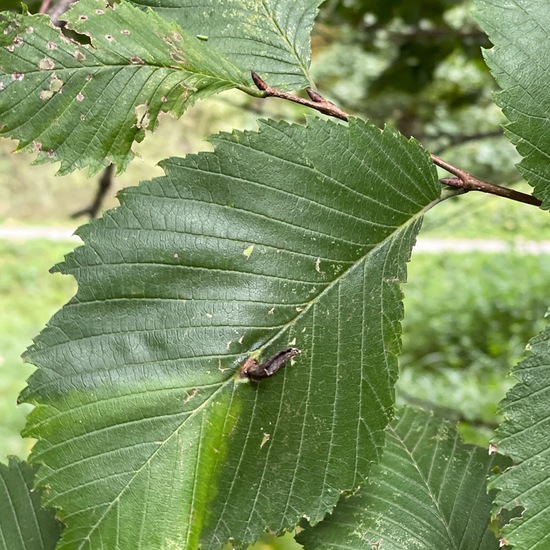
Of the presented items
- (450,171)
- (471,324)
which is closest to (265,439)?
(450,171)

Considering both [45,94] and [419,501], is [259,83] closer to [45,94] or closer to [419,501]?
[45,94]

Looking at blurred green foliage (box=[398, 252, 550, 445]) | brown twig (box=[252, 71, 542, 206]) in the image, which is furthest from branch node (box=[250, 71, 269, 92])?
blurred green foliage (box=[398, 252, 550, 445])

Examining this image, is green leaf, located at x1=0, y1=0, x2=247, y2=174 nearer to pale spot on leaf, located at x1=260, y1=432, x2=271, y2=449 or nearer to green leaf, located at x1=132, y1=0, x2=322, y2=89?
green leaf, located at x1=132, y1=0, x2=322, y2=89

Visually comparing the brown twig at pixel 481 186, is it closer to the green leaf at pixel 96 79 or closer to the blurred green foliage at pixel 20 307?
the green leaf at pixel 96 79

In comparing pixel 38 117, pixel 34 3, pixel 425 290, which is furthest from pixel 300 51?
pixel 425 290

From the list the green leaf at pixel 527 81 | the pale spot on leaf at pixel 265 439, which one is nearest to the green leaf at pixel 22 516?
the pale spot on leaf at pixel 265 439
